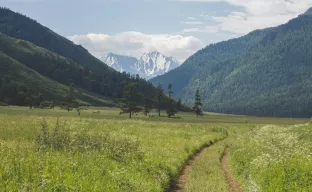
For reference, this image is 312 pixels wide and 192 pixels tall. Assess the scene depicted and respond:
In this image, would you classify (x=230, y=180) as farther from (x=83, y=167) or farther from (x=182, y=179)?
(x=83, y=167)

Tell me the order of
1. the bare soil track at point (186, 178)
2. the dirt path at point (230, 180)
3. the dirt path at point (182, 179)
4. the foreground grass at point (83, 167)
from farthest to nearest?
1. the dirt path at point (230, 180)
2. the bare soil track at point (186, 178)
3. the dirt path at point (182, 179)
4. the foreground grass at point (83, 167)

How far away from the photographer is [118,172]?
49.3 feet

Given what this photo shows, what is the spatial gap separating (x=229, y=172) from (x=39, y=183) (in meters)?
14.1

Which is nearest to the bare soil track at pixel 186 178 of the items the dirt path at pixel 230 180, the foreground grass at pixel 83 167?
the dirt path at pixel 230 180

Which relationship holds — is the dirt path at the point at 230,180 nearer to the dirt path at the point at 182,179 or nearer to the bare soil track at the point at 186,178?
the bare soil track at the point at 186,178

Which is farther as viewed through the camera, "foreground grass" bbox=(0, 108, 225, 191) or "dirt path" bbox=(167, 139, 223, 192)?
"dirt path" bbox=(167, 139, 223, 192)

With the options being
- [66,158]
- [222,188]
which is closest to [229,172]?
[222,188]

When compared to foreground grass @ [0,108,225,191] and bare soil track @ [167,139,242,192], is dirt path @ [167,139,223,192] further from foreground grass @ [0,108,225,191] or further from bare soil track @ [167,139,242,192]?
foreground grass @ [0,108,225,191]

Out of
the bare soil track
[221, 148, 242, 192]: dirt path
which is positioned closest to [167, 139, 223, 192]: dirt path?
the bare soil track

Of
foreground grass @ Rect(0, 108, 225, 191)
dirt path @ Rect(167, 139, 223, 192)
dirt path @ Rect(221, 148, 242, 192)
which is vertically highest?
foreground grass @ Rect(0, 108, 225, 191)

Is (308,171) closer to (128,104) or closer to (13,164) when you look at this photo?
(13,164)

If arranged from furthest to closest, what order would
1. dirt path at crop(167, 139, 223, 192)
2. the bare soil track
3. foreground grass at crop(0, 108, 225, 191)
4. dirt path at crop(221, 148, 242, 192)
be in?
dirt path at crop(221, 148, 242, 192)
the bare soil track
dirt path at crop(167, 139, 223, 192)
foreground grass at crop(0, 108, 225, 191)

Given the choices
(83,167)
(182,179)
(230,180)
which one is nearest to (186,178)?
(182,179)

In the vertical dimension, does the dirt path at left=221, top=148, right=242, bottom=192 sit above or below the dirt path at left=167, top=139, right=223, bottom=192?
below
